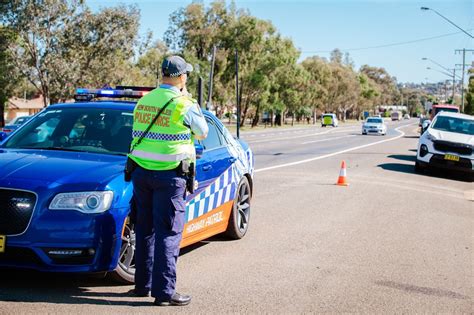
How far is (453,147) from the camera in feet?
57.0

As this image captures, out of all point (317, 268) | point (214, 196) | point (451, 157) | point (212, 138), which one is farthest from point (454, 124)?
A: point (214, 196)

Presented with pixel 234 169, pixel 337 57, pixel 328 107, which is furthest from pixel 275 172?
pixel 337 57

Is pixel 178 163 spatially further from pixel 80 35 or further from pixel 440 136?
pixel 80 35

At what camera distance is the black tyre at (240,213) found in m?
7.44

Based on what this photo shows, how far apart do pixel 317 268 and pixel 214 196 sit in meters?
1.27

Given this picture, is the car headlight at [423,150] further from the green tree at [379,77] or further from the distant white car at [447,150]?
the green tree at [379,77]

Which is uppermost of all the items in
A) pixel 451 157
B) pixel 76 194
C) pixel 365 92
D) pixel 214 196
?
pixel 365 92

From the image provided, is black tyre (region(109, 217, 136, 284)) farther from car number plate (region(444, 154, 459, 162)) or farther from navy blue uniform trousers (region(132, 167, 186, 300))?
car number plate (region(444, 154, 459, 162))

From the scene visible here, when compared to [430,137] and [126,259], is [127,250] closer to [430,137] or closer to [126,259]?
[126,259]

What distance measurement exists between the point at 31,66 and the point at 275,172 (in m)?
26.6

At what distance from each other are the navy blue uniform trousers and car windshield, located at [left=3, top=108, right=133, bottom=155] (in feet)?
3.48

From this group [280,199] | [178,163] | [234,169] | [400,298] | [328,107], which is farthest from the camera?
[328,107]

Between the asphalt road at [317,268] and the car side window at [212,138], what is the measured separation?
1.14 metres

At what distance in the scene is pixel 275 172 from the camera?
16.2 meters
